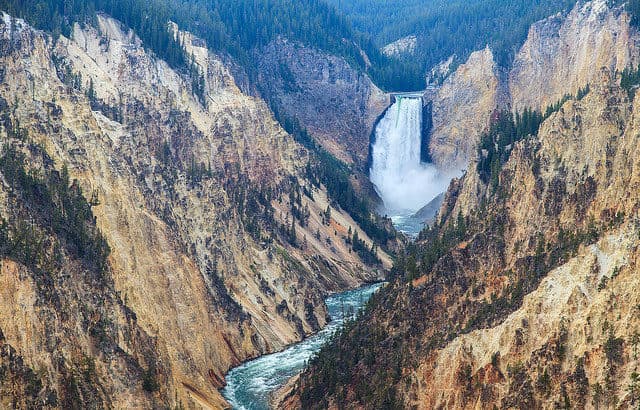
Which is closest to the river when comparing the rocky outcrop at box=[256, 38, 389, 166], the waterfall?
the waterfall

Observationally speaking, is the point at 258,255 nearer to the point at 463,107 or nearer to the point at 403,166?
the point at 403,166

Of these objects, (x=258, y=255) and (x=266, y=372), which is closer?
(x=266, y=372)

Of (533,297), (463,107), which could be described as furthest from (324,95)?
(533,297)

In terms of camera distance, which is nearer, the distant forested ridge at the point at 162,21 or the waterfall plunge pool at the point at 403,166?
the distant forested ridge at the point at 162,21

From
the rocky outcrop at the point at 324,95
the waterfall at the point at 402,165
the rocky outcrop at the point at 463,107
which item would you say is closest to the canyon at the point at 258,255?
the waterfall at the point at 402,165

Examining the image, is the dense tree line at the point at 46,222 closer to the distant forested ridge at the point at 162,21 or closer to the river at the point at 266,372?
the river at the point at 266,372

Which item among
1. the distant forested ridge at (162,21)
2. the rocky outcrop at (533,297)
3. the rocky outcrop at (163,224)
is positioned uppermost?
the distant forested ridge at (162,21)

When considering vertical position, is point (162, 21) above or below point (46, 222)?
above
